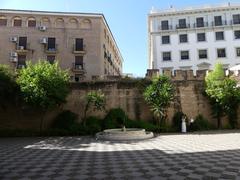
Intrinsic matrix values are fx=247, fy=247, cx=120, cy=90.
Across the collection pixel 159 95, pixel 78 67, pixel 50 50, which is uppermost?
pixel 50 50

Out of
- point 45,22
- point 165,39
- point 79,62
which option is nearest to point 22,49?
point 45,22

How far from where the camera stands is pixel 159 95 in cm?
1770

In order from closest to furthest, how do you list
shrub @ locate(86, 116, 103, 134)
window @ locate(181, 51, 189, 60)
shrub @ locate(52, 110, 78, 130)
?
shrub @ locate(86, 116, 103, 134) < shrub @ locate(52, 110, 78, 130) < window @ locate(181, 51, 189, 60)

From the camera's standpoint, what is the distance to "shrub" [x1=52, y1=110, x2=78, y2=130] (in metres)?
17.8

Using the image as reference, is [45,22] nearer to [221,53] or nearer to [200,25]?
[200,25]

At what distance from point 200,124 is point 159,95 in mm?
3761

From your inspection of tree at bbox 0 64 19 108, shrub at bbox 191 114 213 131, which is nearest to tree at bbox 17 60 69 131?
tree at bbox 0 64 19 108

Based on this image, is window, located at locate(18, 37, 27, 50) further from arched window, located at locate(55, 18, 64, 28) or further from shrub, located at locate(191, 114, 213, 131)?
shrub, located at locate(191, 114, 213, 131)

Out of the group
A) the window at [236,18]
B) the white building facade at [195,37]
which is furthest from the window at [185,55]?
the window at [236,18]

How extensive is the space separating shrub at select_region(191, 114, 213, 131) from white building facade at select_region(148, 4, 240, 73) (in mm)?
15539

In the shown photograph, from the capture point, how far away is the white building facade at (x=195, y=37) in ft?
109

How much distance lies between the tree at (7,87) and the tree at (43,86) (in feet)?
1.72

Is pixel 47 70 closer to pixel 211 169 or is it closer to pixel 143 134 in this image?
pixel 143 134

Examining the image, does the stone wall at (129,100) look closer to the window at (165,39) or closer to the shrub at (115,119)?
the shrub at (115,119)
